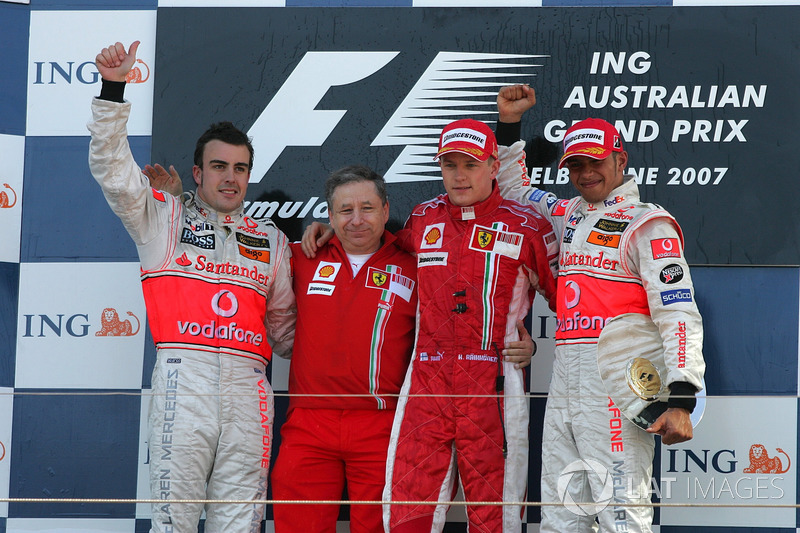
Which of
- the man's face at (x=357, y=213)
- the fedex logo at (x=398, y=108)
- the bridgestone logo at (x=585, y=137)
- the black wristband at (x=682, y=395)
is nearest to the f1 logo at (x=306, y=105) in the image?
the fedex logo at (x=398, y=108)

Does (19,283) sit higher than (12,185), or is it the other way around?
(12,185)

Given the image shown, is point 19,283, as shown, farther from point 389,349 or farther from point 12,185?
point 389,349

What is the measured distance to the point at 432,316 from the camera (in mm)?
2480

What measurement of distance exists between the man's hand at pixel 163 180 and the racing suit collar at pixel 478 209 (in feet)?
2.84

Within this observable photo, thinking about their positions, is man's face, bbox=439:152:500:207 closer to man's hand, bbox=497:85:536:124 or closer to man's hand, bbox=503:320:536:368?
man's hand, bbox=497:85:536:124

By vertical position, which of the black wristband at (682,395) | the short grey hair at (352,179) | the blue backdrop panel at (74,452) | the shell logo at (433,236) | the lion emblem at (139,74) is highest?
the lion emblem at (139,74)

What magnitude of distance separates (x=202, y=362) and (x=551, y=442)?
0.96 metres

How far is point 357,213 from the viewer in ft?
8.50

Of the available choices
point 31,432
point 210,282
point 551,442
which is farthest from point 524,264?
point 31,432

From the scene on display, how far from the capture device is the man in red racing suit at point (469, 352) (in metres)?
2.39

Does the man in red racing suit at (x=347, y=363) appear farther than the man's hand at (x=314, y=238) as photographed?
No

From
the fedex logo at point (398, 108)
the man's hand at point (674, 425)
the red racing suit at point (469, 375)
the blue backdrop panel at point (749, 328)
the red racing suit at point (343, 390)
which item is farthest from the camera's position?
the fedex logo at point (398, 108)

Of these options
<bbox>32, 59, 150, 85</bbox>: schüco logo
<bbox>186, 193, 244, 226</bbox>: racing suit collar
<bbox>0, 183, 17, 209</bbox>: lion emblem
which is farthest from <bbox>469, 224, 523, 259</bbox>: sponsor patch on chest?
<bbox>0, 183, 17, 209</bbox>: lion emblem

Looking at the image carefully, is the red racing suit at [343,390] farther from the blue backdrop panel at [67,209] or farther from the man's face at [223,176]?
the blue backdrop panel at [67,209]
